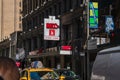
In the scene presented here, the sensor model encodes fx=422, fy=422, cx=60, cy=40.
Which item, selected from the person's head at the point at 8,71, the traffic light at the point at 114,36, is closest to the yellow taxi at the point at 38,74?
the traffic light at the point at 114,36

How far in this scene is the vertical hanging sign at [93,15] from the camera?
134 feet

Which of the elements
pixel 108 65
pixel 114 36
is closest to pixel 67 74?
pixel 114 36

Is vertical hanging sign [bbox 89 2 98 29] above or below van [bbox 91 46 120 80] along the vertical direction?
above

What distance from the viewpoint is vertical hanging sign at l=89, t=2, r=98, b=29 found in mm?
40941

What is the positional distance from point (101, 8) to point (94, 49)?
406 cm

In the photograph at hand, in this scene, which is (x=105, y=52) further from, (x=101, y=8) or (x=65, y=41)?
(x=65, y=41)

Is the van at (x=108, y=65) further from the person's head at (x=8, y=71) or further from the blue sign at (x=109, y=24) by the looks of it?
the blue sign at (x=109, y=24)

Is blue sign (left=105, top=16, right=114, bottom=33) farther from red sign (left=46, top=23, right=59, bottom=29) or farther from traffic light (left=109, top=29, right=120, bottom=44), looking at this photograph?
red sign (left=46, top=23, right=59, bottom=29)

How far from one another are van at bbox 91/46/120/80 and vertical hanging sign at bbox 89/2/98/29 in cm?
3405

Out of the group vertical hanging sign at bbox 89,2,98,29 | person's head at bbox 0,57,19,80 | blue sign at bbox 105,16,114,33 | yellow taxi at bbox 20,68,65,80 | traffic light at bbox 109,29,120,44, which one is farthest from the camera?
vertical hanging sign at bbox 89,2,98,29

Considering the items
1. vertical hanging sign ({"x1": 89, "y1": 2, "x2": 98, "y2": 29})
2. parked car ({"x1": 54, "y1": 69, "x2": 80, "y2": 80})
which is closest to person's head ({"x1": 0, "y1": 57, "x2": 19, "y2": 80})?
parked car ({"x1": 54, "y1": 69, "x2": 80, "y2": 80})

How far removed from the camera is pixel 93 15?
136ft

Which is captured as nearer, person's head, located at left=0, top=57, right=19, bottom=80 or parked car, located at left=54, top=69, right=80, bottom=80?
person's head, located at left=0, top=57, right=19, bottom=80

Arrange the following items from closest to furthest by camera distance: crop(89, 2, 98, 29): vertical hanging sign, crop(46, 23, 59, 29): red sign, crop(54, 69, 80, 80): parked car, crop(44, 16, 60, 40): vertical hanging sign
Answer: crop(54, 69, 80, 80): parked car < crop(89, 2, 98, 29): vertical hanging sign < crop(44, 16, 60, 40): vertical hanging sign < crop(46, 23, 59, 29): red sign
